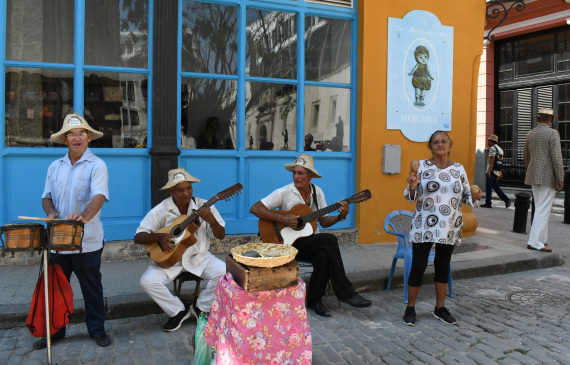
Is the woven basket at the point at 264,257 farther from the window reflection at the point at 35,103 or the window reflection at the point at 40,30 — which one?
the window reflection at the point at 40,30

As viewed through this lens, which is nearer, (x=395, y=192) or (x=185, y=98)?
(x=185, y=98)

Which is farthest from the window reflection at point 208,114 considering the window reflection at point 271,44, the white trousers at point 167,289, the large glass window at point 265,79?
the white trousers at point 167,289

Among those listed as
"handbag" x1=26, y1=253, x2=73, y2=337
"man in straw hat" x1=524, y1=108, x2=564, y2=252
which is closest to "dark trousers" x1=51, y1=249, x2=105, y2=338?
"handbag" x1=26, y1=253, x2=73, y2=337

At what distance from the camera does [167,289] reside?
13.4ft

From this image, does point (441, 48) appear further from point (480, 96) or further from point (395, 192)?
point (480, 96)

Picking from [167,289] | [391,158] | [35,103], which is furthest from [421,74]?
[35,103]

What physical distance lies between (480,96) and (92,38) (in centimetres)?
1272

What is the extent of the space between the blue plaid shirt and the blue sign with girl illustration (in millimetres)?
4704

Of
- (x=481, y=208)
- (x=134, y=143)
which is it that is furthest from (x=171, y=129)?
(x=481, y=208)

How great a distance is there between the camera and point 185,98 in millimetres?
6453

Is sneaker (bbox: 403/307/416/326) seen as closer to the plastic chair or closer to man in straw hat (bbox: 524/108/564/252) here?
the plastic chair

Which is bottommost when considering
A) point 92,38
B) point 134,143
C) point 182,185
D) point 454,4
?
point 182,185

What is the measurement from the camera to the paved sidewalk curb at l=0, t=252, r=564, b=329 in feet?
13.8

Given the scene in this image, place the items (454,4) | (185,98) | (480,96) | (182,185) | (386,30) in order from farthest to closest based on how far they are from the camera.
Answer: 1. (480,96)
2. (454,4)
3. (386,30)
4. (185,98)
5. (182,185)
